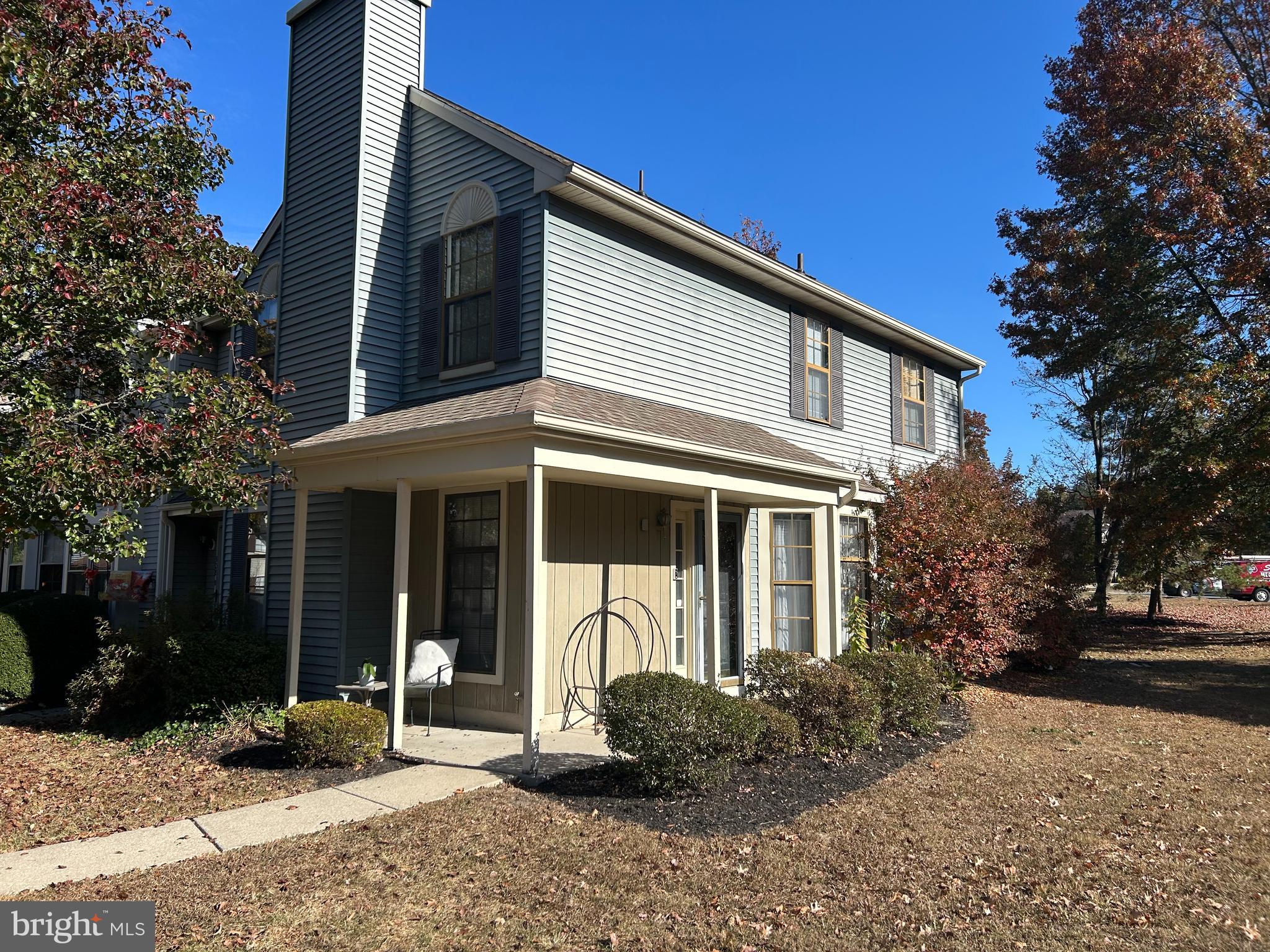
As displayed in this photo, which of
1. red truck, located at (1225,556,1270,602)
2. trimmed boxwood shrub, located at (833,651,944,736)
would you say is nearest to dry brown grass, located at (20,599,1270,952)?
trimmed boxwood shrub, located at (833,651,944,736)

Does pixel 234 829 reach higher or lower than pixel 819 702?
lower

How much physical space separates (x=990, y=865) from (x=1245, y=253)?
1432 centimetres

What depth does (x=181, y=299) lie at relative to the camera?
8.32 metres

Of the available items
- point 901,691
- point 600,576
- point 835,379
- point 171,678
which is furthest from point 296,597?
point 835,379

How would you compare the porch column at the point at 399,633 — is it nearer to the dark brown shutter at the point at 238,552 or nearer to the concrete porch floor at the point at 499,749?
the concrete porch floor at the point at 499,749

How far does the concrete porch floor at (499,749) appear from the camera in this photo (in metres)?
7.59

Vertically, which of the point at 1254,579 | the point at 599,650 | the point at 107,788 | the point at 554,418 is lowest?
the point at 107,788

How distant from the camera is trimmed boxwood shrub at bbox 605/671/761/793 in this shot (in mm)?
6613

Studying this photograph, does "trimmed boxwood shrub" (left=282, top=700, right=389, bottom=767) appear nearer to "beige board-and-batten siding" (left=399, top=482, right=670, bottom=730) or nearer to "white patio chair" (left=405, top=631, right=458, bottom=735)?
"white patio chair" (left=405, top=631, right=458, bottom=735)

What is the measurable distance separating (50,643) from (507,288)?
840 cm

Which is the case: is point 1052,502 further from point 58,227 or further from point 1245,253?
point 58,227

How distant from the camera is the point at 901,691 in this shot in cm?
916

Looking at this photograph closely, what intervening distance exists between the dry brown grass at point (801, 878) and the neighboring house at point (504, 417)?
1.81 m

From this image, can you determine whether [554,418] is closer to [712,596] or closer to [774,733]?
[712,596]
